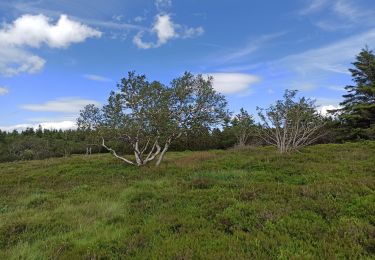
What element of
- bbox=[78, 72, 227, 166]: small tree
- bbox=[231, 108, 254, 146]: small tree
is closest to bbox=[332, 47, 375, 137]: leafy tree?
bbox=[231, 108, 254, 146]: small tree

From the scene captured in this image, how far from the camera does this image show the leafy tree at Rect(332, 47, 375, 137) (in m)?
43.6

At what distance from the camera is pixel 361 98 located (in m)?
47.5

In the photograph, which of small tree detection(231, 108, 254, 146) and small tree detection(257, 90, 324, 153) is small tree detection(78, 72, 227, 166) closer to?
→ small tree detection(257, 90, 324, 153)

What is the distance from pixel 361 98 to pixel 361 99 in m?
0.19

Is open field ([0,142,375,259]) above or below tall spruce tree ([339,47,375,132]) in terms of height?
below

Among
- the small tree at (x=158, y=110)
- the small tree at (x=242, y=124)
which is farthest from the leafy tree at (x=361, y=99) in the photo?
the small tree at (x=158, y=110)

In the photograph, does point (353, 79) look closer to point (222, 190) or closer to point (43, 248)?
point (222, 190)

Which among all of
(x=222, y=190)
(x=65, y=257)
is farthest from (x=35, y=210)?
(x=222, y=190)

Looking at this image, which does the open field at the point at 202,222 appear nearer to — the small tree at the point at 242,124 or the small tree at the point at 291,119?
the small tree at the point at 291,119

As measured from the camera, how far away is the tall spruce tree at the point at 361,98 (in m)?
43.7

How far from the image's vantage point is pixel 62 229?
27.9 feet

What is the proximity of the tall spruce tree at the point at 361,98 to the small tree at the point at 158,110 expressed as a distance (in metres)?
27.1

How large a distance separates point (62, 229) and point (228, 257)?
15.5 feet

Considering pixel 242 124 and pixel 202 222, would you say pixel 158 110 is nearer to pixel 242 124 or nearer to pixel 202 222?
pixel 202 222
